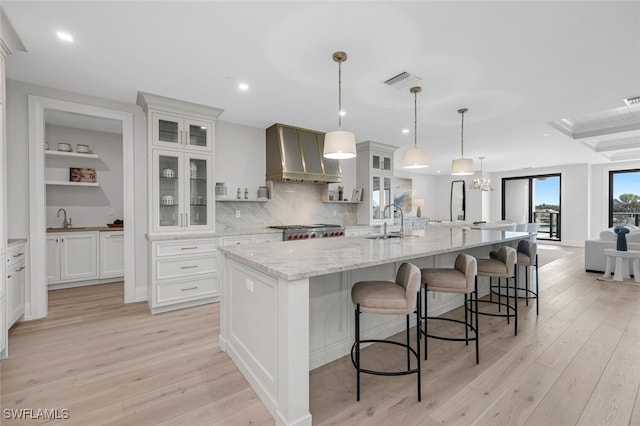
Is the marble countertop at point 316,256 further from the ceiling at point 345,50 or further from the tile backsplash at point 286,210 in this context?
the tile backsplash at point 286,210

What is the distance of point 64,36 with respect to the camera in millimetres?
2250

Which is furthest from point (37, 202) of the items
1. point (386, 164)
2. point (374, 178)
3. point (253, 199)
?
point (386, 164)

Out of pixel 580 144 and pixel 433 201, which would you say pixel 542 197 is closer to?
pixel 433 201

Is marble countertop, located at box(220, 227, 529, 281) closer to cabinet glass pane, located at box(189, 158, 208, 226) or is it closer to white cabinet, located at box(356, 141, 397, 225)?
cabinet glass pane, located at box(189, 158, 208, 226)

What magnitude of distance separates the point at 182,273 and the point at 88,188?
2802mm

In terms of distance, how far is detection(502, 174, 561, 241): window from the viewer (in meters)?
9.37

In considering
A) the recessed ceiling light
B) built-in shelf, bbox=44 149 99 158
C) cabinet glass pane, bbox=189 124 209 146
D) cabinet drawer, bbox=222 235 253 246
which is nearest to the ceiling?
the recessed ceiling light

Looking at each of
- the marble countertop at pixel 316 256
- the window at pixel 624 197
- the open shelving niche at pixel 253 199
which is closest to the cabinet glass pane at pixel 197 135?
the open shelving niche at pixel 253 199

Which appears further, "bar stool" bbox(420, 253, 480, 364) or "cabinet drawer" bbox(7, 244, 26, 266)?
"cabinet drawer" bbox(7, 244, 26, 266)

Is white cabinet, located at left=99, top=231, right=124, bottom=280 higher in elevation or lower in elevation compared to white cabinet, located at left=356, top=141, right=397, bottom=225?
lower

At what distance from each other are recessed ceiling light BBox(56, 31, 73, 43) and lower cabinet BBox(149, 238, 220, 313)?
199 cm

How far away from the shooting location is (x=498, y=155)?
23.6ft

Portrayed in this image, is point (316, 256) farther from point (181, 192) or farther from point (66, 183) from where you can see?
point (66, 183)

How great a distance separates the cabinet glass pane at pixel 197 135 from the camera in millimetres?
3754
